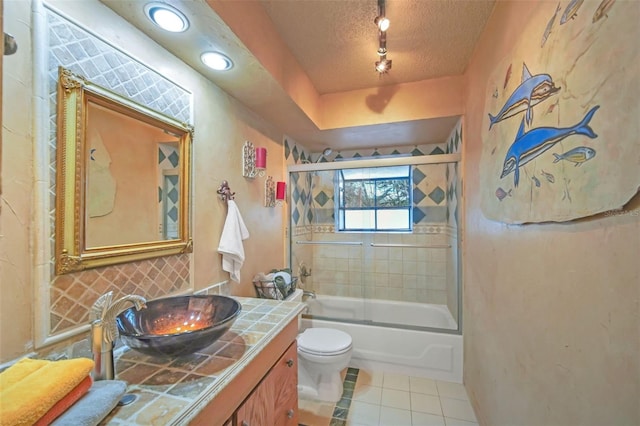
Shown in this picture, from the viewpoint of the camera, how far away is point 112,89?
3.62ft

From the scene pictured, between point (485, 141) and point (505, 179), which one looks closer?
point (505, 179)

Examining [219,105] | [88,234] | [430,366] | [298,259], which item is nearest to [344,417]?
[430,366]

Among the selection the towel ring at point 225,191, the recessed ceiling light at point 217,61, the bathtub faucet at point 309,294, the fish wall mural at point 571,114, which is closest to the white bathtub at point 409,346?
the bathtub faucet at point 309,294

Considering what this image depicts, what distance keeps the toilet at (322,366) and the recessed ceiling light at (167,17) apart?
82.0 inches

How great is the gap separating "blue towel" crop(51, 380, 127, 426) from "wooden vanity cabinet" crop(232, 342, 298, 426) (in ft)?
1.31

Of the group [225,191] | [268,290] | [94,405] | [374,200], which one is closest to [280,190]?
[225,191]

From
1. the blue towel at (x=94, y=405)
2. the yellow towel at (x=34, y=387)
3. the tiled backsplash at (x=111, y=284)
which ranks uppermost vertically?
the tiled backsplash at (x=111, y=284)

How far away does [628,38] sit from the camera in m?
0.66

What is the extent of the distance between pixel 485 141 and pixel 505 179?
435 mm

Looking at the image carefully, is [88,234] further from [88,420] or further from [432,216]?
[432,216]

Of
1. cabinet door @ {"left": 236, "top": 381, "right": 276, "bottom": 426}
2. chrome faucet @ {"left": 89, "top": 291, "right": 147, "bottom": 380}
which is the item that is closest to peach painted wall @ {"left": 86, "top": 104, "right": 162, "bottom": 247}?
chrome faucet @ {"left": 89, "top": 291, "right": 147, "bottom": 380}

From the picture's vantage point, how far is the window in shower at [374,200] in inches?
118

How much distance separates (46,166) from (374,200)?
2647 mm

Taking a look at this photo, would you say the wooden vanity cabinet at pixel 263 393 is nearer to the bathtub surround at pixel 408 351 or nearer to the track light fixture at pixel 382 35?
the bathtub surround at pixel 408 351
